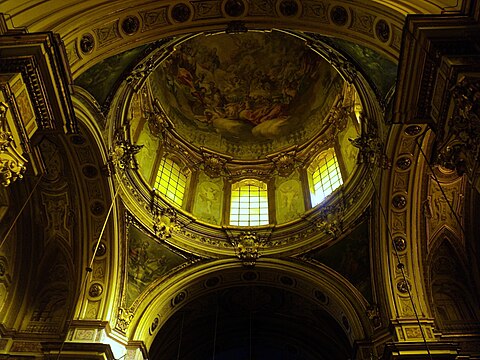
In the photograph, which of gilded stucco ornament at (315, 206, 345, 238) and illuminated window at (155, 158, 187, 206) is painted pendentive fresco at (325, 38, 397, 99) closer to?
gilded stucco ornament at (315, 206, 345, 238)

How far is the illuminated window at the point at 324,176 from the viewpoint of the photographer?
15.7 m

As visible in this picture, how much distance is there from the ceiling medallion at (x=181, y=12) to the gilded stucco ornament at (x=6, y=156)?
4127 millimetres

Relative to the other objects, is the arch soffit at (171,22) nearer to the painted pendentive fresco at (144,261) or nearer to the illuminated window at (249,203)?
the painted pendentive fresco at (144,261)

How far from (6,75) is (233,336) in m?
14.4

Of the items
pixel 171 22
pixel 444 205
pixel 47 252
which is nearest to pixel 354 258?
pixel 444 205

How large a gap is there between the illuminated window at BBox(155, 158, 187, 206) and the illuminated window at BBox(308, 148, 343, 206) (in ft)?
14.6

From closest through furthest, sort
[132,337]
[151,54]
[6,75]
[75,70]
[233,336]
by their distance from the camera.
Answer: [6,75], [75,70], [151,54], [132,337], [233,336]

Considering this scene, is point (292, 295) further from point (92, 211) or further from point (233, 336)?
point (92, 211)

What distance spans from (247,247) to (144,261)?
3.17m

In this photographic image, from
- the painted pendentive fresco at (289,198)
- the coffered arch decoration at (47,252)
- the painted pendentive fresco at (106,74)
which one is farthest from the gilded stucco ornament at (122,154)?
the painted pendentive fresco at (289,198)

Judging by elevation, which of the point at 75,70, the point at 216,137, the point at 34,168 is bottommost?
the point at 34,168

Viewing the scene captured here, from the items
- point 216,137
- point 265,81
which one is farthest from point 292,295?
point 265,81

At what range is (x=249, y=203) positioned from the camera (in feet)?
56.2

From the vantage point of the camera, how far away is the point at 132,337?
13.2 m
